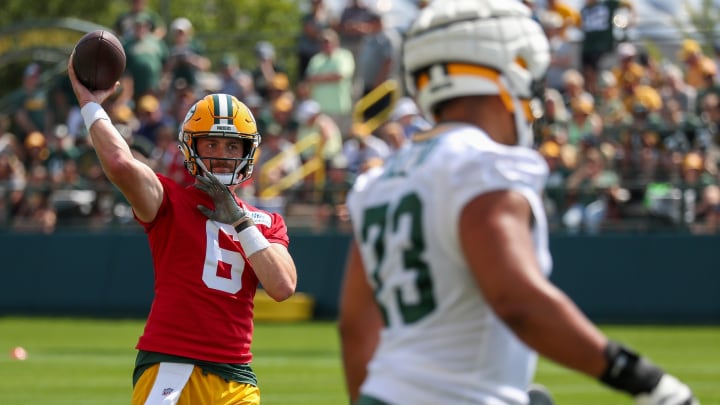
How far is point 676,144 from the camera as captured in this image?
61.3 feet

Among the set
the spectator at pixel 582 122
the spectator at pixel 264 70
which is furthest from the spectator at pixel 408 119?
the spectator at pixel 264 70

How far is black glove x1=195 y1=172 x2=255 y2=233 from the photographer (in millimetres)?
5277

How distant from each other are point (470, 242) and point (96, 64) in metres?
2.40

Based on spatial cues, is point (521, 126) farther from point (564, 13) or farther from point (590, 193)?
point (564, 13)

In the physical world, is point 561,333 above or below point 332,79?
above

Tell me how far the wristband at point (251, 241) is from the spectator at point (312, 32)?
57.6ft

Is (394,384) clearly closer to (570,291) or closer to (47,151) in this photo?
(570,291)

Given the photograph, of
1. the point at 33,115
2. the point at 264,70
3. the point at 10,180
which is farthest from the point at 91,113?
the point at 33,115

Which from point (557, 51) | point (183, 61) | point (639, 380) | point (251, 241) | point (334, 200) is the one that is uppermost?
point (639, 380)

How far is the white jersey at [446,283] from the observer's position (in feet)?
10.7

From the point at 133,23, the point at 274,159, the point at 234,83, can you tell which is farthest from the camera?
the point at 234,83

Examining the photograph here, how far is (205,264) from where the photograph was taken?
5.44 meters

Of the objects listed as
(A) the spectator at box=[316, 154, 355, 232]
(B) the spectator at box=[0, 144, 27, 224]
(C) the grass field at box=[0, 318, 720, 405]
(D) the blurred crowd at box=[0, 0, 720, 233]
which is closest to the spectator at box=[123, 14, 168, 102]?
(D) the blurred crowd at box=[0, 0, 720, 233]

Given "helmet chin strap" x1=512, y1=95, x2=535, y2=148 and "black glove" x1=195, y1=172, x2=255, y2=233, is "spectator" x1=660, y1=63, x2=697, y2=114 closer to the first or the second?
"black glove" x1=195, y1=172, x2=255, y2=233
